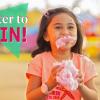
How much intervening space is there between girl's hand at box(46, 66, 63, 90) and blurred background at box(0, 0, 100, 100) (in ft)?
0.73

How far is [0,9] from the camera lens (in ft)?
3.64

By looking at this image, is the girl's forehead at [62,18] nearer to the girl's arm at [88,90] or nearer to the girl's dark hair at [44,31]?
the girl's dark hair at [44,31]

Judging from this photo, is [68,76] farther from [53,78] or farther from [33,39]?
[33,39]

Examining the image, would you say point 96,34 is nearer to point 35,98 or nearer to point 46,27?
point 46,27

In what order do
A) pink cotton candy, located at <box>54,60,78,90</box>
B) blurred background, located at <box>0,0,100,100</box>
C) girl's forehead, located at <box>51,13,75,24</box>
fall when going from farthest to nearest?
blurred background, located at <box>0,0,100,100</box> → girl's forehead, located at <box>51,13,75,24</box> → pink cotton candy, located at <box>54,60,78,90</box>

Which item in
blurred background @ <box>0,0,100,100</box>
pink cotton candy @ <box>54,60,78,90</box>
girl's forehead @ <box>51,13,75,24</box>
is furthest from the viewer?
blurred background @ <box>0,0,100,100</box>

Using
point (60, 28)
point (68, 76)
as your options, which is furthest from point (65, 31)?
point (68, 76)

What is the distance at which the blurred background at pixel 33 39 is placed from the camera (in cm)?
110

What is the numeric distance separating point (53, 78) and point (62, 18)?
0.20 metres

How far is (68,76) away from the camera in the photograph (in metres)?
0.88

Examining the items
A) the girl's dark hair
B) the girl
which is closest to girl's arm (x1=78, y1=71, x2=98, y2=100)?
the girl

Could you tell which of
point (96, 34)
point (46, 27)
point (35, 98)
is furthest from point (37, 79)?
point (96, 34)

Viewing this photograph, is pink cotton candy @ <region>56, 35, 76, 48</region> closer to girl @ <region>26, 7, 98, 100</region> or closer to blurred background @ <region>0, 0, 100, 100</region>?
girl @ <region>26, 7, 98, 100</region>

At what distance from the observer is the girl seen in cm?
96
